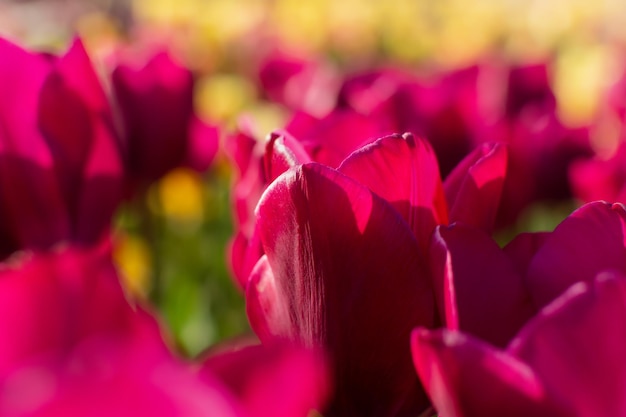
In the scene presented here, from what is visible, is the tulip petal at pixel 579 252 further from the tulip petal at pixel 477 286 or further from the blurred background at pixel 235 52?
the blurred background at pixel 235 52

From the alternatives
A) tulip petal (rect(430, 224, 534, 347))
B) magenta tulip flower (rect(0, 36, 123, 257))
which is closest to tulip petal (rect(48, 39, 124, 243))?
magenta tulip flower (rect(0, 36, 123, 257))

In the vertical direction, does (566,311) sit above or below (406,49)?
above

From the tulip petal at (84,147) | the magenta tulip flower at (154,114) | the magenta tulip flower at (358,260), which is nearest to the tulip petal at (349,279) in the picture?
the magenta tulip flower at (358,260)

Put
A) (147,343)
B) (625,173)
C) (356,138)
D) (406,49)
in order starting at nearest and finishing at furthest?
1. (147,343)
2. (356,138)
3. (625,173)
4. (406,49)

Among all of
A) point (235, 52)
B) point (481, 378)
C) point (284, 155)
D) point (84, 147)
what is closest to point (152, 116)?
point (84, 147)

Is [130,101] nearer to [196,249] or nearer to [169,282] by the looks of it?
[169,282]

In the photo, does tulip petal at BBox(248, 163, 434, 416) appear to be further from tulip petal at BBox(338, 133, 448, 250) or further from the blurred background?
the blurred background

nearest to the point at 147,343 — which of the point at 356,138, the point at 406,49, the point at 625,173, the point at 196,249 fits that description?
the point at 356,138
